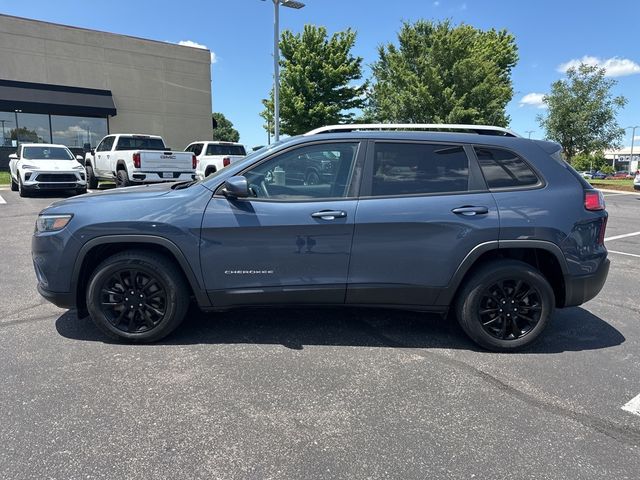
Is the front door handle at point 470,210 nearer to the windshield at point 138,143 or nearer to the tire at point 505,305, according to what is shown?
the tire at point 505,305

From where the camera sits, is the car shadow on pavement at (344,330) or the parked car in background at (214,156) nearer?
the car shadow on pavement at (344,330)

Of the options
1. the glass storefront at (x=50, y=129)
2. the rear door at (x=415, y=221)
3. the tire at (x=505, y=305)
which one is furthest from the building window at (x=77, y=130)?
the tire at (x=505, y=305)

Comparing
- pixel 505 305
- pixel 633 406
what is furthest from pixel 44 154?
pixel 633 406

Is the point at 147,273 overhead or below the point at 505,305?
overhead

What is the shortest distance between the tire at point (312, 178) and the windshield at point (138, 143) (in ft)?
43.0

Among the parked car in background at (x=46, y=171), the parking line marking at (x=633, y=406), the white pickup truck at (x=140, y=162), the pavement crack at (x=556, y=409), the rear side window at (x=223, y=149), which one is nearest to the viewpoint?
the pavement crack at (x=556, y=409)

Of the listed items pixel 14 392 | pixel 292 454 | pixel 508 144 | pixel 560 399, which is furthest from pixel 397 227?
pixel 14 392

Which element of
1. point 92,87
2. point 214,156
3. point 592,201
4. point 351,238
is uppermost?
point 92,87

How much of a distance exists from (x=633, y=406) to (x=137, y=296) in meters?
3.59

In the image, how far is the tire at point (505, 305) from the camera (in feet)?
11.8

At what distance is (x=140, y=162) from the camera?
12.9 meters

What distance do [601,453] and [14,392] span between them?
138 inches

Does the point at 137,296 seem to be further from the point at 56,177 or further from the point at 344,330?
the point at 56,177

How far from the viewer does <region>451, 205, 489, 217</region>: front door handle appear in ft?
11.6
